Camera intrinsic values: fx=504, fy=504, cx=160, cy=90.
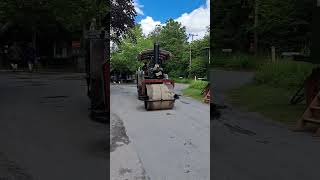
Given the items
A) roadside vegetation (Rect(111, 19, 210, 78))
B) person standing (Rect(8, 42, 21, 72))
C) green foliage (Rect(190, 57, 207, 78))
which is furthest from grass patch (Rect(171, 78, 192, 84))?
person standing (Rect(8, 42, 21, 72))

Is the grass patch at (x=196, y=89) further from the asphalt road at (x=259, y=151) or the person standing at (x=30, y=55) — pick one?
the person standing at (x=30, y=55)

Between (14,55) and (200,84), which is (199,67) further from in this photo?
(14,55)

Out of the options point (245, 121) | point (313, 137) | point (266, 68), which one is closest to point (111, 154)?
point (313, 137)

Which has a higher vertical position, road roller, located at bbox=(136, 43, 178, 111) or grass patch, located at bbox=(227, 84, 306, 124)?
road roller, located at bbox=(136, 43, 178, 111)

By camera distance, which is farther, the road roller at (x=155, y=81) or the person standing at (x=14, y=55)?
the person standing at (x=14, y=55)

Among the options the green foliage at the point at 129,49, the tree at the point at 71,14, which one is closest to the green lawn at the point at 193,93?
the green foliage at the point at 129,49

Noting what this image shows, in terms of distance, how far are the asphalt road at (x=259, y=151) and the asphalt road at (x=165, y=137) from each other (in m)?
0.27

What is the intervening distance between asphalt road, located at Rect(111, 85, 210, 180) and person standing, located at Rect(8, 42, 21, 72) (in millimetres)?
2085

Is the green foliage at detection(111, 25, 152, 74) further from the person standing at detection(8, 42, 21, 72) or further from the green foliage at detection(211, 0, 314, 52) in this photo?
the green foliage at detection(211, 0, 314, 52)

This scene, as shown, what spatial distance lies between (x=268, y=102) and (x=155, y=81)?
8.15 meters

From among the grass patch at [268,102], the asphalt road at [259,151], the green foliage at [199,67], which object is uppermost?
the green foliage at [199,67]

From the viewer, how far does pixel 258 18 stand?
24188 mm

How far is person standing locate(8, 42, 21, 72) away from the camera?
613 centimetres

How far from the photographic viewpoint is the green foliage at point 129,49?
12.4 ft
